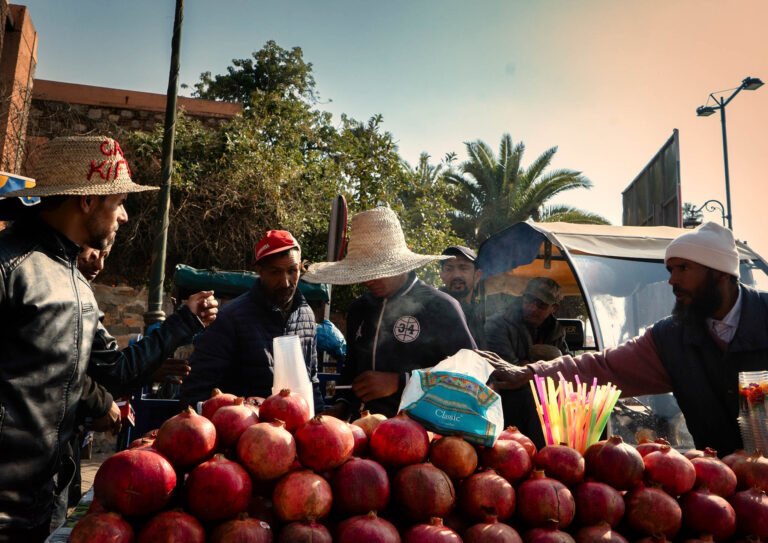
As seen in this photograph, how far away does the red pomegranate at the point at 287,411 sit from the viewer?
5.70 ft

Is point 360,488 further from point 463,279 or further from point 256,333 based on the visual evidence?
point 463,279

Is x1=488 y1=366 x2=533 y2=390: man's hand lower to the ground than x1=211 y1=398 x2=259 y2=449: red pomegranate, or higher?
higher

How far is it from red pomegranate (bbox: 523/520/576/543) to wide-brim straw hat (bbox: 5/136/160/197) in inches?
68.0

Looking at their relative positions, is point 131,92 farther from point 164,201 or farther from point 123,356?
point 123,356

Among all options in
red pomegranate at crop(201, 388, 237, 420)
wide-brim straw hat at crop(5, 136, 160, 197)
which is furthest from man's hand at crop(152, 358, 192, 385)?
red pomegranate at crop(201, 388, 237, 420)

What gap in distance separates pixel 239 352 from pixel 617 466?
202 cm

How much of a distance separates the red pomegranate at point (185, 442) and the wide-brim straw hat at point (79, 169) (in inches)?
37.7

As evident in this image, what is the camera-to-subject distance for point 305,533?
1.44 meters

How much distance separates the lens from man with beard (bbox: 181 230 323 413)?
308cm

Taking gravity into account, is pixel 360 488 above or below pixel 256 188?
below

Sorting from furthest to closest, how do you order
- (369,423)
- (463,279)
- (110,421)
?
(463,279) < (110,421) < (369,423)

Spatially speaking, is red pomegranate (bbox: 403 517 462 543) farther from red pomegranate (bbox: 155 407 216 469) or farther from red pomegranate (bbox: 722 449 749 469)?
red pomegranate (bbox: 722 449 749 469)

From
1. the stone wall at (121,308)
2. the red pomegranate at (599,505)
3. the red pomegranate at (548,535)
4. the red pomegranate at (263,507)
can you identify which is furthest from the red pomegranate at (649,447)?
the stone wall at (121,308)

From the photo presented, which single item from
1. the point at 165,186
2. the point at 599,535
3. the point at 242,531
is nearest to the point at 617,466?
the point at 599,535
